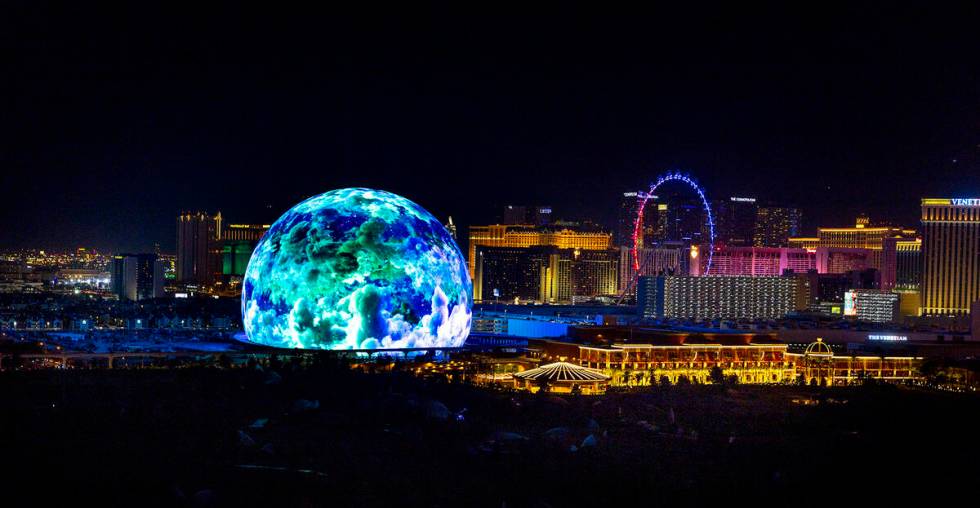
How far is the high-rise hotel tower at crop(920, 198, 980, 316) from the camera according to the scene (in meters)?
111

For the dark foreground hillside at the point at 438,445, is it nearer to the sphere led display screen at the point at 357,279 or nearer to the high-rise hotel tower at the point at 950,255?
the sphere led display screen at the point at 357,279

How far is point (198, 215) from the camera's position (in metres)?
156

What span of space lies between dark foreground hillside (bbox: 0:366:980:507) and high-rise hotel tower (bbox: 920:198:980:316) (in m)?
80.7

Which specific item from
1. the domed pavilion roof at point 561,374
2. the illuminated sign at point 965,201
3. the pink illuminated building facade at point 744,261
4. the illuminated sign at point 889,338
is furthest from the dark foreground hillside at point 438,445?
the pink illuminated building facade at point 744,261

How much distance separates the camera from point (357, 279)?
32.4m

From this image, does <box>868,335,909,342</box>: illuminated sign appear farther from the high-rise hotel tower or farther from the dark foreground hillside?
the high-rise hotel tower

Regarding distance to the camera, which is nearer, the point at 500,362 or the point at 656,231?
the point at 500,362

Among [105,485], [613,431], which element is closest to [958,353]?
[613,431]

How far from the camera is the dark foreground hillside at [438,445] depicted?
20.8 meters

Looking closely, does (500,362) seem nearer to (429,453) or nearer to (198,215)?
(429,453)

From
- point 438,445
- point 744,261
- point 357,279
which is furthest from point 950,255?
point 438,445

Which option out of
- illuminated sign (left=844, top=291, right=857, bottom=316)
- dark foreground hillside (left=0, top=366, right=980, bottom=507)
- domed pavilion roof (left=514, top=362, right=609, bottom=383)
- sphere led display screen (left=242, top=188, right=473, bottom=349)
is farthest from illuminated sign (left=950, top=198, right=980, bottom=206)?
sphere led display screen (left=242, top=188, right=473, bottom=349)

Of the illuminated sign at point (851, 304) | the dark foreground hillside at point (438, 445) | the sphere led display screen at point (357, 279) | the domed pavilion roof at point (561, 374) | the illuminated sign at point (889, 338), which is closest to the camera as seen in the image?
the dark foreground hillside at point (438, 445)

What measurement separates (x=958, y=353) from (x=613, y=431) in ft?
118
